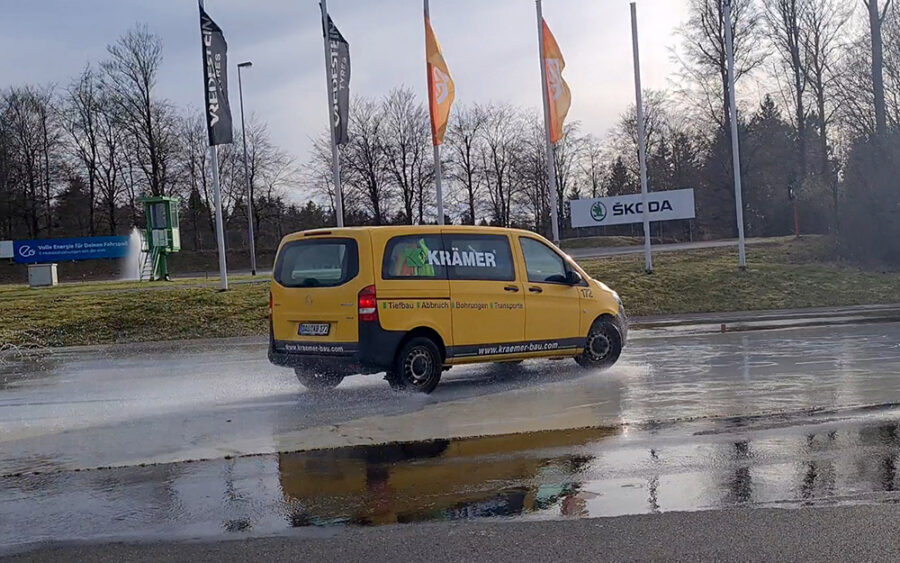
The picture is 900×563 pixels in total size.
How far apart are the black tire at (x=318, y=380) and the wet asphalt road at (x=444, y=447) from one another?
0.45 ft

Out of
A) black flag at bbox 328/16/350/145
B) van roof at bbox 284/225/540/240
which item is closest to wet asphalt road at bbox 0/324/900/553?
van roof at bbox 284/225/540/240

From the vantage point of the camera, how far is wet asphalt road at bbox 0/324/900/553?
5758 millimetres

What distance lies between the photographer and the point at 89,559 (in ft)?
16.1

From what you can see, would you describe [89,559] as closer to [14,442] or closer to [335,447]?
[335,447]

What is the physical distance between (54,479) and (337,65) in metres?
16.7

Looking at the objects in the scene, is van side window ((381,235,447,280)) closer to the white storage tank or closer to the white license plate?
the white license plate

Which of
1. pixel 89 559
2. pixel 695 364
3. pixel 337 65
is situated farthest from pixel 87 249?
pixel 89 559

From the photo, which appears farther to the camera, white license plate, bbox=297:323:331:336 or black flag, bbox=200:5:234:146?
black flag, bbox=200:5:234:146

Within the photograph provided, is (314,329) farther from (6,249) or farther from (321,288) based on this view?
(6,249)

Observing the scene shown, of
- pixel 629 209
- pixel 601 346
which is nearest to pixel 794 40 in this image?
pixel 629 209

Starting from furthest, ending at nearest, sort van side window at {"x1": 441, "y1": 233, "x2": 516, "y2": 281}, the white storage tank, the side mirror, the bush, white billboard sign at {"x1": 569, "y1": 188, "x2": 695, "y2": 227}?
white billboard sign at {"x1": 569, "y1": 188, "x2": 695, "y2": 227}
the white storage tank
the bush
the side mirror
van side window at {"x1": 441, "y1": 233, "x2": 516, "y2": 281}

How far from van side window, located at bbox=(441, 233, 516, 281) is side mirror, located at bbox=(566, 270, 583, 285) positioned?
36.5 inches

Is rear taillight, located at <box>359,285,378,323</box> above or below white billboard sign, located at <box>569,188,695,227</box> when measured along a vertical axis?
below

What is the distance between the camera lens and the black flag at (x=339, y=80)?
71.8 feet
